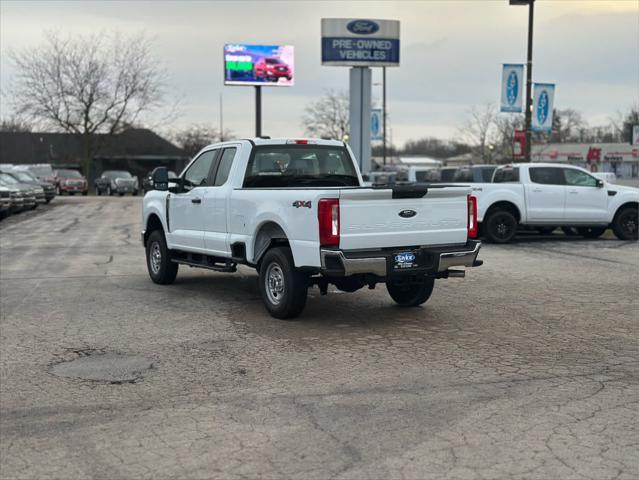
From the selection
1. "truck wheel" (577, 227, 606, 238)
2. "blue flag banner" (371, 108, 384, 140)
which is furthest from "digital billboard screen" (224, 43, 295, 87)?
"truck wheel" (577, 227, 606, 238)

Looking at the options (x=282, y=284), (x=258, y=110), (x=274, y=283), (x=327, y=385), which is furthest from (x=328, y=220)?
(x=258, y=110)

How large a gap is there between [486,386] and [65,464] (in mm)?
3099

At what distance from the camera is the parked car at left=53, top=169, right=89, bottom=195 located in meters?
50.2

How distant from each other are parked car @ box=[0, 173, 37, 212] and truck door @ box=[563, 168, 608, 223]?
19252 millimetres

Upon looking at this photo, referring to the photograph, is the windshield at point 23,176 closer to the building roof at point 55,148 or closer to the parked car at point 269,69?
the parked car at point 269,69

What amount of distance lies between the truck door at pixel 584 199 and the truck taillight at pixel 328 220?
451 inches

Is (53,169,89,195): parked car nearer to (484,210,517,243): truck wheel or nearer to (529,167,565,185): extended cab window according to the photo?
(484,210,517,243): truck wheel

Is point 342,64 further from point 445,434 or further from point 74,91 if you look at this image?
point 445,434

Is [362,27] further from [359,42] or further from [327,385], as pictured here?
[327,385]

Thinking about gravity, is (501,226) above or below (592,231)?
above

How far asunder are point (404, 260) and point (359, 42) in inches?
1516

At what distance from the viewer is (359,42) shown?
1772 inches

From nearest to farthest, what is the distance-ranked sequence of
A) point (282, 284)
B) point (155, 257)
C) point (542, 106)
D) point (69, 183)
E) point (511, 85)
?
point (282, 284) < point (155, 257) < point (511, 85) < point (542, 106) < point (69, 183)

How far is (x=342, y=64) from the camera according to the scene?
147ft
